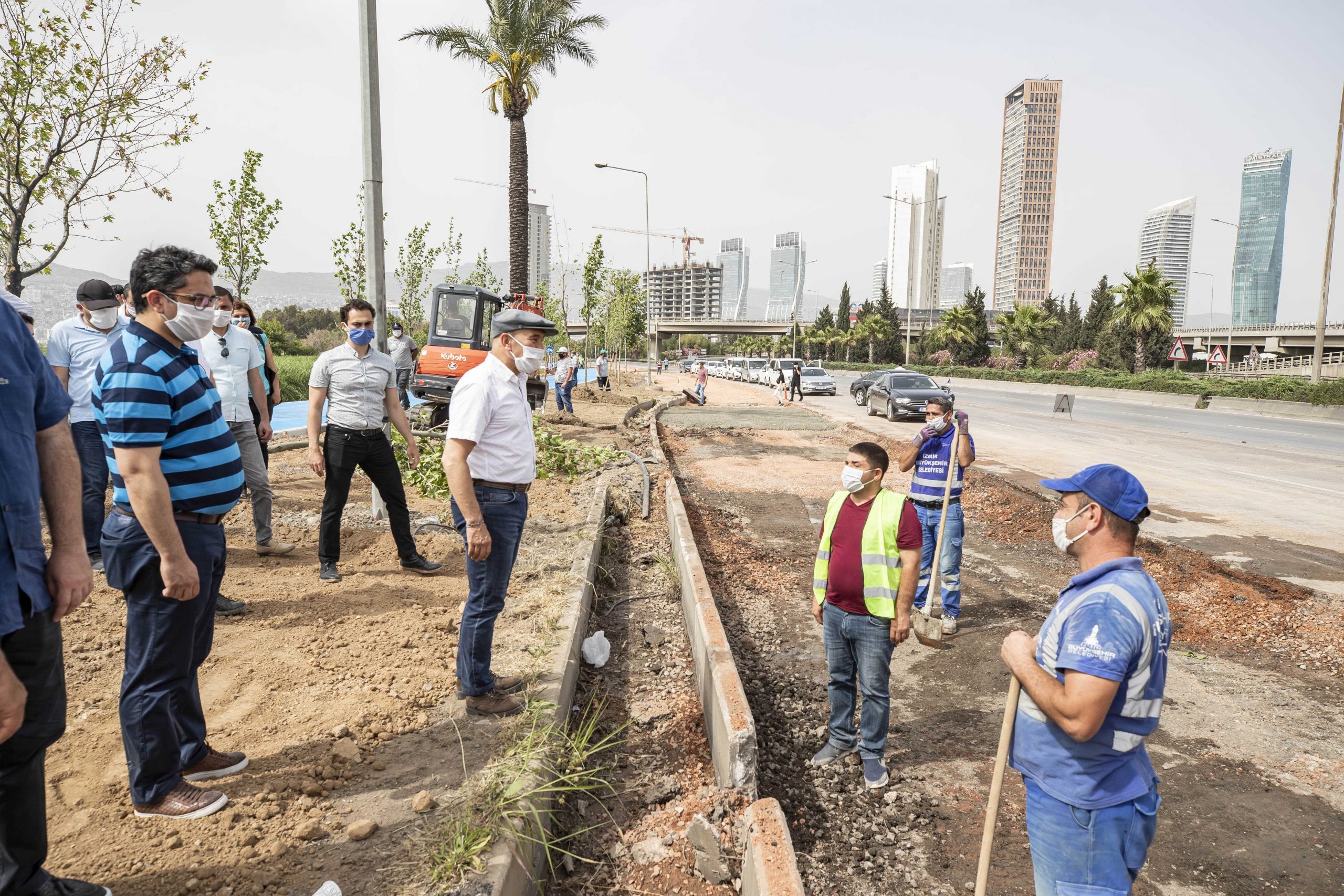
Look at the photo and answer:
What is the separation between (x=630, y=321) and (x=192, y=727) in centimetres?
3913

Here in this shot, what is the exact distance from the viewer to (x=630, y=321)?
135 feet

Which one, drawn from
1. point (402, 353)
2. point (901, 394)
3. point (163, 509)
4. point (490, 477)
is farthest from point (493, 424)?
point (901, 394)

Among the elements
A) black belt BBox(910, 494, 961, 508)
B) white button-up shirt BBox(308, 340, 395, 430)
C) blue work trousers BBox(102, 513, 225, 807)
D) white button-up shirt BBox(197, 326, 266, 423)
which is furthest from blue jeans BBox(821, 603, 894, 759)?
white button-up shirt BBox(197, 326, 266, 423)

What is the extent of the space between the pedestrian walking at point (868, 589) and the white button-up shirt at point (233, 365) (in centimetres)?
455

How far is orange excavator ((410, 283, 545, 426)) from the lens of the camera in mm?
14867

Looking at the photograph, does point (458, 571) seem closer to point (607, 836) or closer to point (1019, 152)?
point (607, 836)

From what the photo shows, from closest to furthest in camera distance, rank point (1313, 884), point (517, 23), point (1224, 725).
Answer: point (1313, 884) → point (1224, 725) → point (517, 23)

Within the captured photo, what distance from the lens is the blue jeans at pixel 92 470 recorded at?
17.3 feet

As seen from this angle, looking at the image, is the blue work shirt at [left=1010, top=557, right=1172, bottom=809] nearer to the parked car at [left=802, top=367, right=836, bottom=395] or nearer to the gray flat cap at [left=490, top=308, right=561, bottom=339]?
the gray flat cap at [left=490, top=308, right=561, bottom=339]

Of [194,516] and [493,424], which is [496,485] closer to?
[493,424]

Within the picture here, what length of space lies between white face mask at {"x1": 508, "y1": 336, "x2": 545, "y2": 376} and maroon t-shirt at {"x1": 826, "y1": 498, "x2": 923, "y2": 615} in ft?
5.63

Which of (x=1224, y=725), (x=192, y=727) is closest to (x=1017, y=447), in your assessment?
(x=1224, y=725)

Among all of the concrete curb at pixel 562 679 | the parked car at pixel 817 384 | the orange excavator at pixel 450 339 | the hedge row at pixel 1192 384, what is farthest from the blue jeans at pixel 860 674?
the parked car at pixel 817 384

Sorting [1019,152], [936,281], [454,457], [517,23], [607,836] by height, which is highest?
[1019,152]
